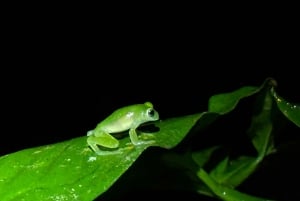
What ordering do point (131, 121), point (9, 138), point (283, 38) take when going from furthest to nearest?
point (283, 38), point (9, 138), point (131, 121)

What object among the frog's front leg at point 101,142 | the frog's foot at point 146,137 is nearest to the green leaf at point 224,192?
the frog's foot at point 146,137

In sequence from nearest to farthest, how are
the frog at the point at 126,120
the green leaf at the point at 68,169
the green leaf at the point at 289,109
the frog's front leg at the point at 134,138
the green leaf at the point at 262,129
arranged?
the green leaf at the point at 68,169 → the frog's front leg at the point at 134,138 → the green leaf at the point at 289,109 → the frog at the point at 126,120 → the green leaf at the point at 262,129

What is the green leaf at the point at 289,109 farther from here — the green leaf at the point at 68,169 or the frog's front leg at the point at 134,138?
the frog's front leg at the point at 134,138

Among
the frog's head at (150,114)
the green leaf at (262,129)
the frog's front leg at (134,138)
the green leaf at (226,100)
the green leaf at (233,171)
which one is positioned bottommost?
the green leaf at (233,171)

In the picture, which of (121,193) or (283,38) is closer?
(121,193)

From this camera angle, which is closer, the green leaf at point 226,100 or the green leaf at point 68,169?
the green leaf at point 68,169

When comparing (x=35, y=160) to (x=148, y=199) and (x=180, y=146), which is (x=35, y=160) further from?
(x=148, y=199)

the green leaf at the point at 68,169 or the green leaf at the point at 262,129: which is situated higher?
the green leaf at the point at 68,169

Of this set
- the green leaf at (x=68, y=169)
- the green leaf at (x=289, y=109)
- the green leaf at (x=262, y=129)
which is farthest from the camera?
the green leaf at (x=262, y=129)

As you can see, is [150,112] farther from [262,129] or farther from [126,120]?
[262,129]

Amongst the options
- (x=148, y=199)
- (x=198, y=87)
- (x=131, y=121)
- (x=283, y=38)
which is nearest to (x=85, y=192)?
(x=131, y=121)
